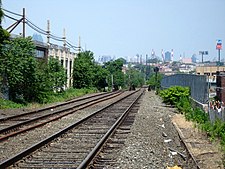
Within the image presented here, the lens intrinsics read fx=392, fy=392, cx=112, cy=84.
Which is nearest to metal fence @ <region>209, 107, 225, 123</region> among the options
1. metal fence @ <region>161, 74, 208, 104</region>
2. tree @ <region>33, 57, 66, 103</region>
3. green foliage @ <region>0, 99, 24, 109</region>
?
metal fence @ <region>161, 74, 208, 104</region>

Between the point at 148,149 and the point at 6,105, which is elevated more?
the point at 148,149

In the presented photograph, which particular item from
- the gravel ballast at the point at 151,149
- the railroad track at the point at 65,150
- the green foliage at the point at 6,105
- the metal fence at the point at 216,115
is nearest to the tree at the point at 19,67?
the green foliage at the point at 6,105

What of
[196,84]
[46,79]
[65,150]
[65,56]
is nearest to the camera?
[65,150]

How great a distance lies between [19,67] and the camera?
96.5 feet

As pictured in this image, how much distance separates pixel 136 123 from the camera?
1794cm

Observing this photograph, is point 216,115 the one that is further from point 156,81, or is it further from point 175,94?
point 156,81

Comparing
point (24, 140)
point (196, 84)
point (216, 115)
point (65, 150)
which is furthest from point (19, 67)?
point (65, 150)

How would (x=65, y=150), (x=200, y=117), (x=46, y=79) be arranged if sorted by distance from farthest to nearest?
(x=46, y=79), (x=200, y=117), (x=65, y=150)

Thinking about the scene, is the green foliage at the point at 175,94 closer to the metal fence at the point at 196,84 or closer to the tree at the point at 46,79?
the metal fence at the point at 196,84

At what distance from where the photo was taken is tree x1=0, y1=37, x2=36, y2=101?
29.1m

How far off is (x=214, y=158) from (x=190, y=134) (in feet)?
15.5

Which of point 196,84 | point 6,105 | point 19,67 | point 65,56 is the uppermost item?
point 65,56

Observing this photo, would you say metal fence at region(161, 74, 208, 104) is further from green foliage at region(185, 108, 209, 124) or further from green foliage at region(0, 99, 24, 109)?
green foliage at region(0, 99, 24, 109)

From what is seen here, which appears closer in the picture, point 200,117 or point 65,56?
point 200,117
